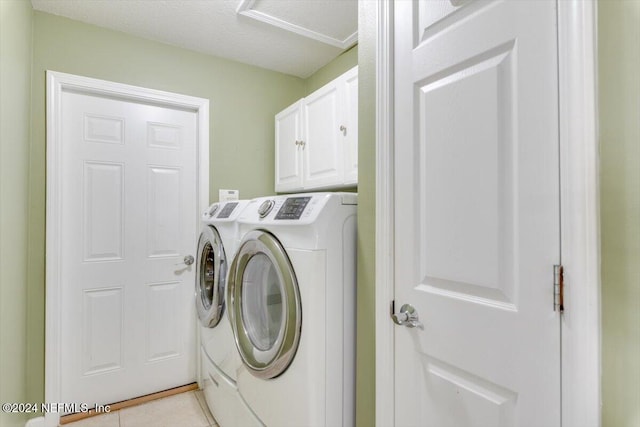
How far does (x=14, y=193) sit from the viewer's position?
152 centimetres

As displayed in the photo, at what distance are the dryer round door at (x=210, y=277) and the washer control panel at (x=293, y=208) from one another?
23.6 inches

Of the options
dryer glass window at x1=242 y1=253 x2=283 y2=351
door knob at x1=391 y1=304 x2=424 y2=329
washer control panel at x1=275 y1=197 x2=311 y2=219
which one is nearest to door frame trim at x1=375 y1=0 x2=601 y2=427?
door knob at x1=391 y1=304 x2=424 y2=329

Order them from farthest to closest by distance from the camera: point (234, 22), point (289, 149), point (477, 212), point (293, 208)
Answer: point (289, 149) < point (234, 22) < point (293, 208) < point (477, 212)

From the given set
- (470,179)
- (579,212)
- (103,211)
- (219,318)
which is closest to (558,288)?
(579,212)

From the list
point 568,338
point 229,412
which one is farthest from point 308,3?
point 229,412

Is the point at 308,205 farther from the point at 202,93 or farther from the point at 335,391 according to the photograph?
the point at 202,93

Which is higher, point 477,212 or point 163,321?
point 477,212

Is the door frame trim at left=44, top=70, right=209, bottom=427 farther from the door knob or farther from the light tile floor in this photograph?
the door knob

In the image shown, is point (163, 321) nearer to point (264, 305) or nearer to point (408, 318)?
point (264, 305)

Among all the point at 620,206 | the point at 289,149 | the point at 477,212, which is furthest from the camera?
the point at 289,149

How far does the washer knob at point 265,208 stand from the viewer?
4.62 feet

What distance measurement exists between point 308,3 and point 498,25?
4.44 feet

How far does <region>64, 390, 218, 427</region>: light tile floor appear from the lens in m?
1.92

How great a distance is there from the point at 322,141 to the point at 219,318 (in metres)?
1.19
